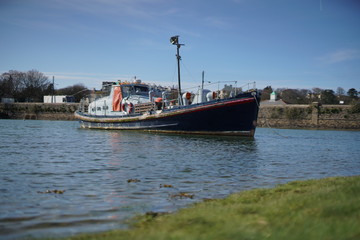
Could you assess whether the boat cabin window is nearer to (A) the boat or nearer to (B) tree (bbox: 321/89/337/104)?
(A) the boat

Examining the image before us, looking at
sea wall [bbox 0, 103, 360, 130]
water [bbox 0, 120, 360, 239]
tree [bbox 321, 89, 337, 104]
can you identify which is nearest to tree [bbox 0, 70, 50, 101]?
sea wall [bbox 0, 103, 360, 130]

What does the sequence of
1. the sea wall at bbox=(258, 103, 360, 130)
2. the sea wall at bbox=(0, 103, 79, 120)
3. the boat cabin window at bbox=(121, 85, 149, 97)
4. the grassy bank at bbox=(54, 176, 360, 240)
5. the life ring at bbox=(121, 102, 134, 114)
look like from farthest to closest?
the sea wall at bbox=(0, 103, 79, 120)
the sea wall at bbox=(258, 103, 360, 130)
the boat cabin window at bbox=(121, 85, 149, 97)
the life ring at bbox=(121, 102, 134, 114)
the grassy bank at bbox=(54, 176, 360, 240)

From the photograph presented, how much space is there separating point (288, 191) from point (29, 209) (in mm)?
5088

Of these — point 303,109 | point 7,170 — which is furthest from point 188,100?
point 303,109

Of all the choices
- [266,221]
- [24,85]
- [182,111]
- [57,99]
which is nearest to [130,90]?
[182,111]

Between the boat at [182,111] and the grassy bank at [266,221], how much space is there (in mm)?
20294

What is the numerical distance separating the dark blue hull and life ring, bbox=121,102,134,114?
8.90 ft

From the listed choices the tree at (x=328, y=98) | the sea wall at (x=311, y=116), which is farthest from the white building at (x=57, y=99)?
the tree at (x=328, y=98)

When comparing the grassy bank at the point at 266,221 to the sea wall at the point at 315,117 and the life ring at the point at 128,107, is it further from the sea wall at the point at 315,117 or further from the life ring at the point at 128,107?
the sea wall at the point at 315,117

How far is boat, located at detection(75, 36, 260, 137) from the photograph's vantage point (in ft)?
87.4

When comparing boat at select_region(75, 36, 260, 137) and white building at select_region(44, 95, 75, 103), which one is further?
white building at select_region(44, 95, 75, 103)

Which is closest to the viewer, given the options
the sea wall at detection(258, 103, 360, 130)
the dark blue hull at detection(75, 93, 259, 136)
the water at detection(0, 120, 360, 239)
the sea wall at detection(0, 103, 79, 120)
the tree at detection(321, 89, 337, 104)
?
the water at detection(0, 120, 360, 239)

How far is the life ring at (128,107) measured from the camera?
1304 inches

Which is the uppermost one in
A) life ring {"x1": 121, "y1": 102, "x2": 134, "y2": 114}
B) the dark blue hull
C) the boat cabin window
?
the boat cabin window
